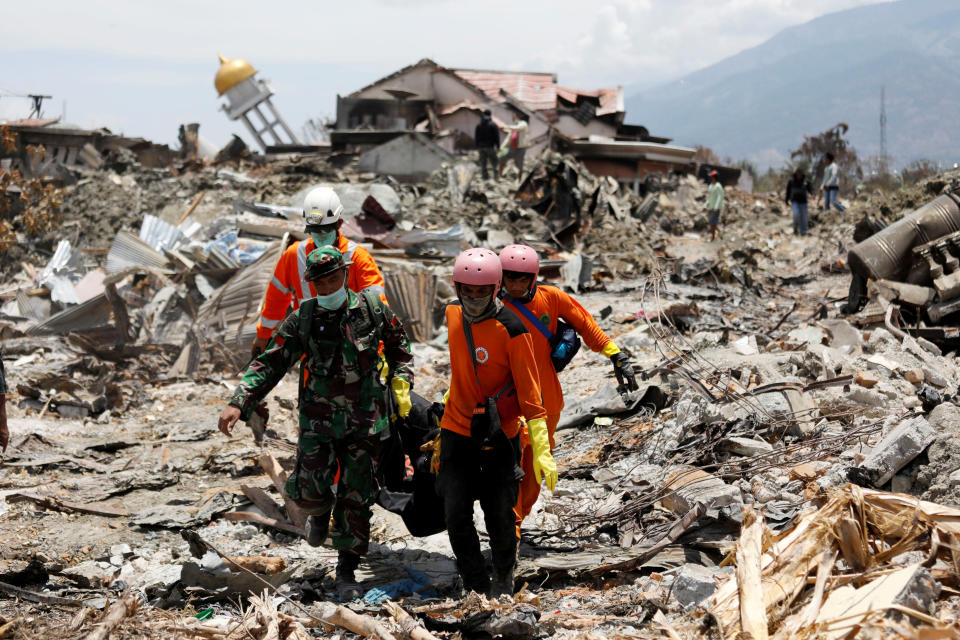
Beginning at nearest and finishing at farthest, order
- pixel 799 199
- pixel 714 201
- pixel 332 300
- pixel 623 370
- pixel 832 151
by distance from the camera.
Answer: pixel 332 300 < pixel 623 370 < pixel 799 199 < pixel 714 201 < pixel 832 151

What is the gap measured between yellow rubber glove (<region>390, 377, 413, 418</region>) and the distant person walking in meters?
14.9

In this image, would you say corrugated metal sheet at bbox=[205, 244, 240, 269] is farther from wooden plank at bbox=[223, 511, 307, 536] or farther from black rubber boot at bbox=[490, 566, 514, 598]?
black rubber boot at bbox=[490, 566, 514, 598]

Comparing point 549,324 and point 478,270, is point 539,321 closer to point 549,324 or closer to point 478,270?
point 549,324

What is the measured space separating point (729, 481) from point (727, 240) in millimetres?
14899

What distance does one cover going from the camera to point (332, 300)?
4.11m

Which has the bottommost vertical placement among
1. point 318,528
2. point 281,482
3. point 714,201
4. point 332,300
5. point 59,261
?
point 281,482

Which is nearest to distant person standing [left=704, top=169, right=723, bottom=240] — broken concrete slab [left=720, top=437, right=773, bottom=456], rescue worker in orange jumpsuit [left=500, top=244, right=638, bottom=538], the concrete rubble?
the concrete rubble

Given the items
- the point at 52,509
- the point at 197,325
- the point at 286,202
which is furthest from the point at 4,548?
the point at 286,202

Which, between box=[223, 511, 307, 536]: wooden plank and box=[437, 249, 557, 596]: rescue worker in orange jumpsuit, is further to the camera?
box=[223, 511, 307, 536]: wooden plank

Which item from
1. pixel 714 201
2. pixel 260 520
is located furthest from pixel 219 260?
pixel 714 201

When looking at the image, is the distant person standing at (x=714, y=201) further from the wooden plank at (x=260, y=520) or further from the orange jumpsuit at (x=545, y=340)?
the wooden plank at (x=260, y=520)

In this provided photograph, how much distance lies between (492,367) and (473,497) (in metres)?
0.66

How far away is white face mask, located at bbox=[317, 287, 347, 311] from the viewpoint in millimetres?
4105

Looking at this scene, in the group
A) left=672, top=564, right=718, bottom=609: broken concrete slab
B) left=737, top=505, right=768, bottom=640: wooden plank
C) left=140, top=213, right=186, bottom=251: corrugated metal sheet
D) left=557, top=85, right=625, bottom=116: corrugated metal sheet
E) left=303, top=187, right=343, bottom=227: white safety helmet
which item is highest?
left=557, top=85, right=625, bottom=116: corrugated metal sheet
